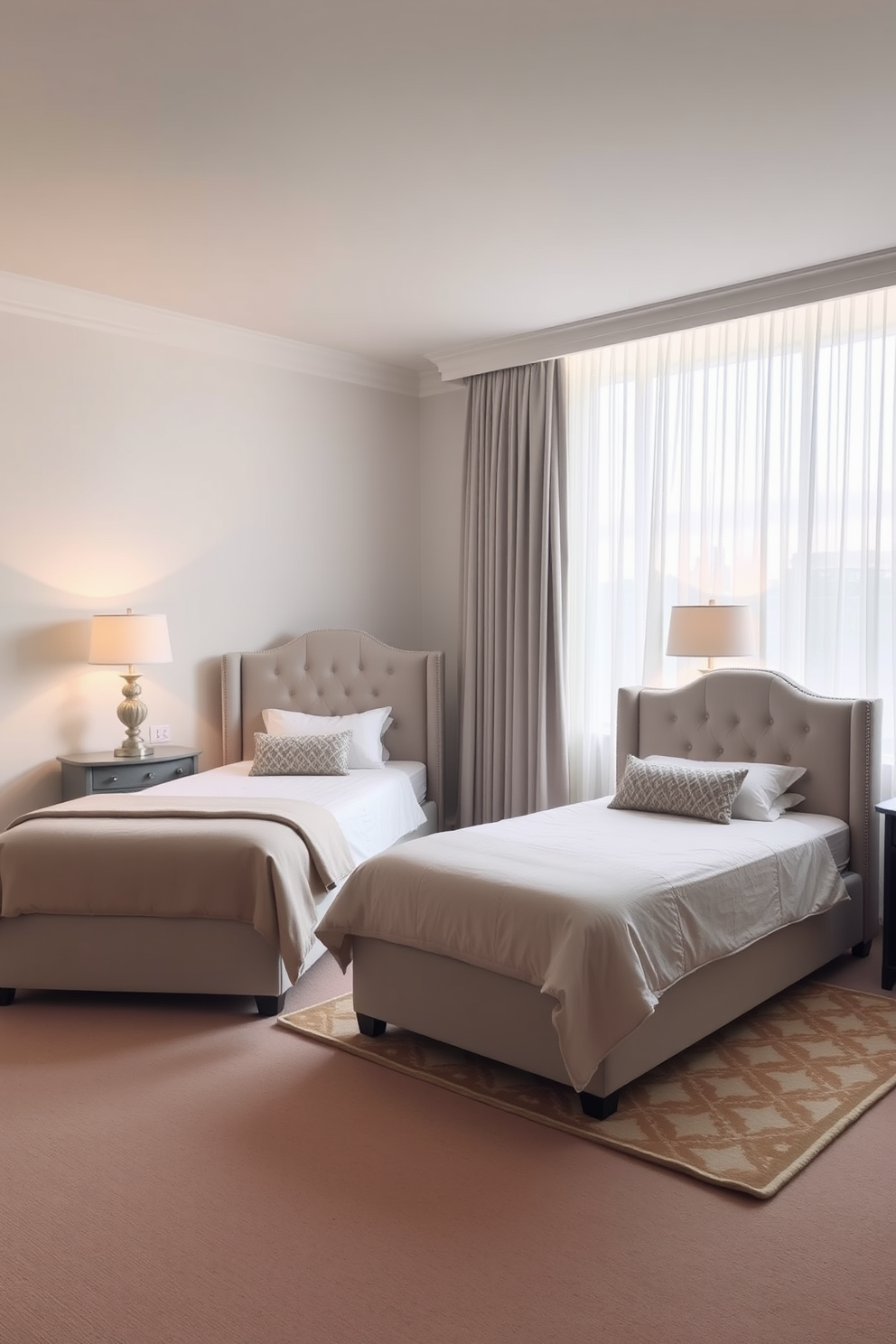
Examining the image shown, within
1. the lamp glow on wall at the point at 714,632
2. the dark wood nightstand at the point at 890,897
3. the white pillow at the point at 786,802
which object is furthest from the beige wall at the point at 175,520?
the dark wood nightstand at the point at 890,897

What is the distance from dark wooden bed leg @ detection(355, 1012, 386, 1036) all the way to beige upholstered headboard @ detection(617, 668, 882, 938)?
6.61ft

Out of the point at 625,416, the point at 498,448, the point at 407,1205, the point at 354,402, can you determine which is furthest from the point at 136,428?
the point at 407,1205

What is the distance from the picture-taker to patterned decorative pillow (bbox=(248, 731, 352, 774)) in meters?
5.34

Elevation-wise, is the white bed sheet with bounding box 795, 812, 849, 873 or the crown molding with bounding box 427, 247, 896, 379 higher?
the crown molding with bounding box 427, 247, 896, 379

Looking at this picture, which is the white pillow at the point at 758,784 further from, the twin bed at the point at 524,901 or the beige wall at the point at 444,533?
the beige wall at the point at 444,533

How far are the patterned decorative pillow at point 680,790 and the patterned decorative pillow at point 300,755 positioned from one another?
147cm

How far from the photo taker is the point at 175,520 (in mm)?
5645

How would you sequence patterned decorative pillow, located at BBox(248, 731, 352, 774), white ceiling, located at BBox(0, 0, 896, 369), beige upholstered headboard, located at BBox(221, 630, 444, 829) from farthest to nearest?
beige upholstered headboard, located at BBox(221, 630, 444, 829)
patterned decorative pillow, located at BBox(248, 731, 352, 774)
white ceiling, located at BBox(0, 0, 896, 369)

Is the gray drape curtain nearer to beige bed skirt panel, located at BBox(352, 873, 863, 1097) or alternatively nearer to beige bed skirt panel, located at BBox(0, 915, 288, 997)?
beige bed skirt panel, located at BBox(352, 873, 863, 1097)

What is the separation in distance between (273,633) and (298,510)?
2.45 feet

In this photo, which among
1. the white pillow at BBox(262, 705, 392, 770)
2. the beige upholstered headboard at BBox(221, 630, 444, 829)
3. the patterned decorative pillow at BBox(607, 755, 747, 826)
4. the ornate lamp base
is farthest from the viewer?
the beige upholstered headboard at BBox(221, 630, 444, 829)

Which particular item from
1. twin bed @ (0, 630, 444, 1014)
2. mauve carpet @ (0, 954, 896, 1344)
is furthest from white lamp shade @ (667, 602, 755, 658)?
mauve carpet @ (0, 954, 896, 1344)

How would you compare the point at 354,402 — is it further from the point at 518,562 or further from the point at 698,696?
the point at 698,696

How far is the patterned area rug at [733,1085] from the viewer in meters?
2.88
